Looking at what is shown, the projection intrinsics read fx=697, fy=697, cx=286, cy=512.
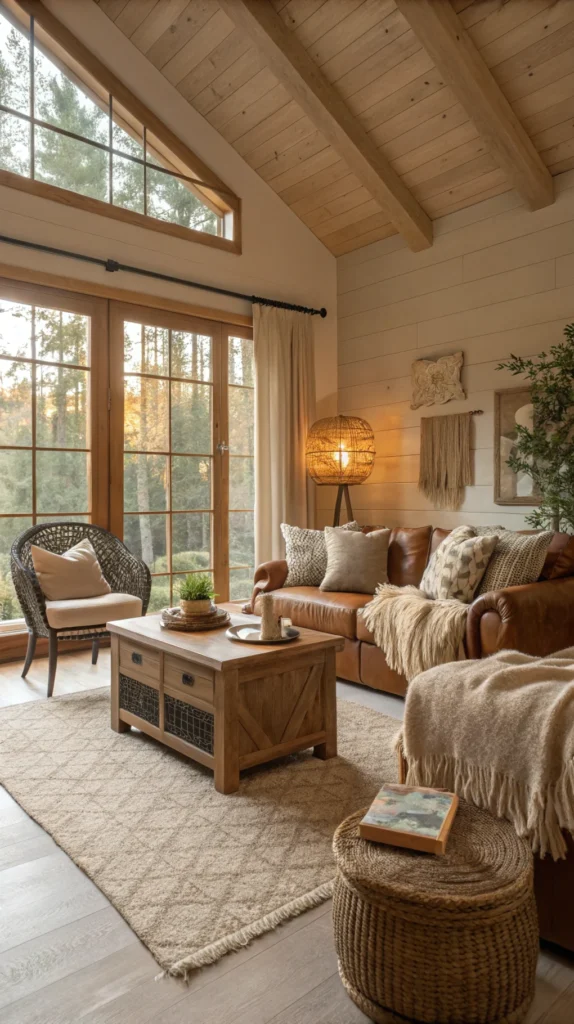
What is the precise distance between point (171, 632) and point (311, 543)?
173cm

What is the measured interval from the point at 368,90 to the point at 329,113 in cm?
27

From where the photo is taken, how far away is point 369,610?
3.48 m

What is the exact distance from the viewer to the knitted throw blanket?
3.06 meters

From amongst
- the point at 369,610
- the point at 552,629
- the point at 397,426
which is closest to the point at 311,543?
the point at 369,610

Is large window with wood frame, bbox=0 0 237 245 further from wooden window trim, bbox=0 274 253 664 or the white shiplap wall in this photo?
the white shiplap wall

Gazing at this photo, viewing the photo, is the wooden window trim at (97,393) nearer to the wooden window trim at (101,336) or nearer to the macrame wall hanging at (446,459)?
the wooden window trim at (101,336)

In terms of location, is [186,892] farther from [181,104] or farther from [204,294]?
[181,104]

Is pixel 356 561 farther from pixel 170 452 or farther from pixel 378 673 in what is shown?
pixel 170 452

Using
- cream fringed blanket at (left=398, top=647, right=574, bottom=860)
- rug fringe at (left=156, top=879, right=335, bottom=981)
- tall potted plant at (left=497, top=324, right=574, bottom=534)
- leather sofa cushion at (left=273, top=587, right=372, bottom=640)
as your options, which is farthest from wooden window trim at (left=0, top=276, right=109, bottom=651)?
cream fringed blanket at (left=398, top=647, right=574, bottom=860)

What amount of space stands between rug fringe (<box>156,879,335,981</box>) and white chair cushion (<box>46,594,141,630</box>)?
1.96 meters

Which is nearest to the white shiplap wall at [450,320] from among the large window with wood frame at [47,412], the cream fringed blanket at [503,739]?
the large window with wood frame at [47,412]

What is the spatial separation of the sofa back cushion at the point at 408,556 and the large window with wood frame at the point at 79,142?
99.7 inches

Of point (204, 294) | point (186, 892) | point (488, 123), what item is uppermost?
point (488, 123)

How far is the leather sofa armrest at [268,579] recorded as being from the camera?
14.0 feet
